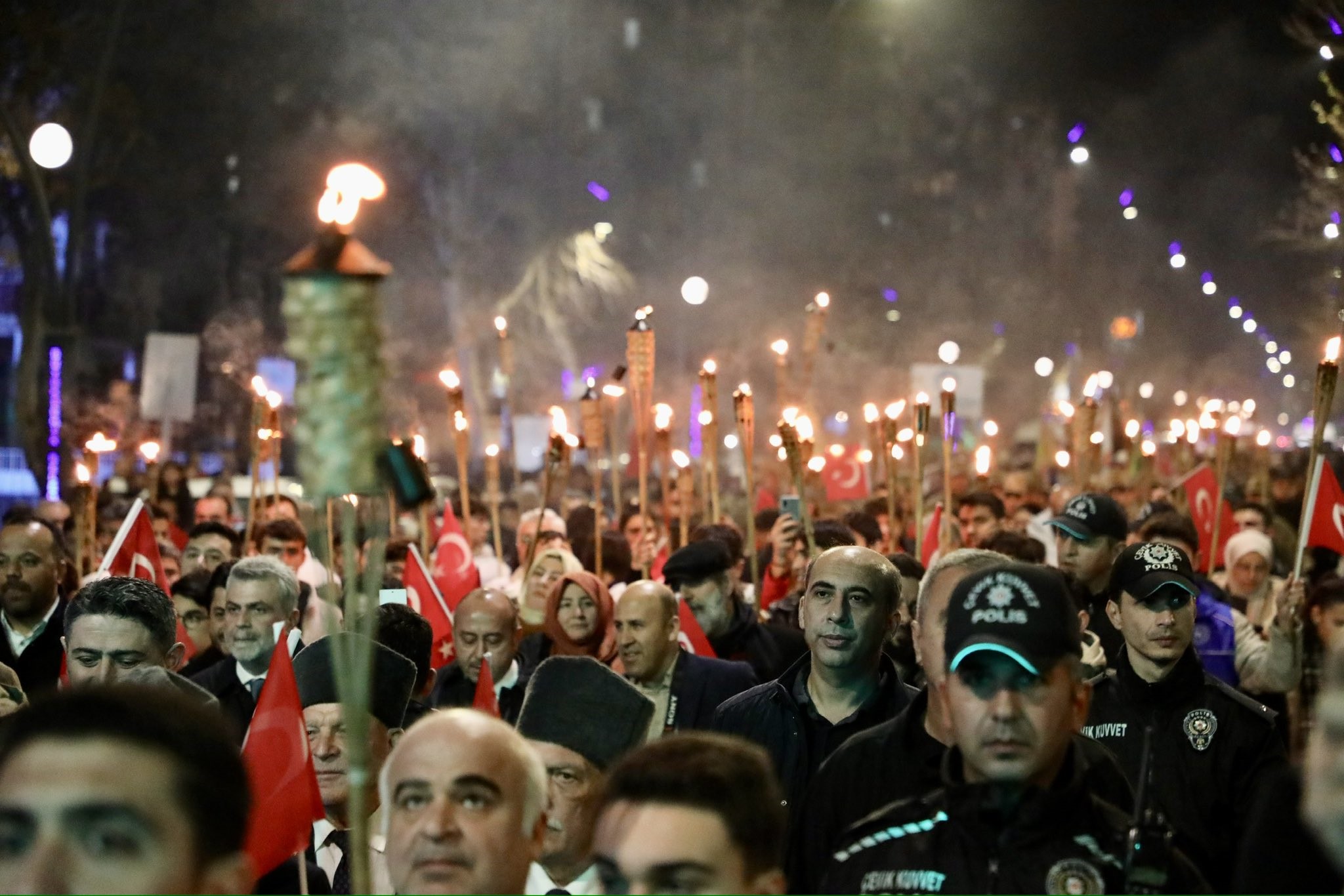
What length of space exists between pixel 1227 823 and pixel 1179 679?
536 millimetres

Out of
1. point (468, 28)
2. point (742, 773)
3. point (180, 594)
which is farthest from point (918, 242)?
point (742, 773)

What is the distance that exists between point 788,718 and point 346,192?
2897 millimetres

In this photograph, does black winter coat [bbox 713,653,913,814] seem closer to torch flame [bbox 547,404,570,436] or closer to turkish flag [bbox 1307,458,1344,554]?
turkish flag [bbox 1307,458,1344,554]

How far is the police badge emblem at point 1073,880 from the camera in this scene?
3438 mm

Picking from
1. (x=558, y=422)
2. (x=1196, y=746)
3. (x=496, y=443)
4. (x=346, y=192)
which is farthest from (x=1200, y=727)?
(x=496, y=443)

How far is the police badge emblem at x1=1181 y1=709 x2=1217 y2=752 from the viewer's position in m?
5.41

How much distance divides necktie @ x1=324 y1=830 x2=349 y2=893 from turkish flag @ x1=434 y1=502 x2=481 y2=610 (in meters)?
6.35

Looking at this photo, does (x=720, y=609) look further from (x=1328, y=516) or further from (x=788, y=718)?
(x=1328, y=516)

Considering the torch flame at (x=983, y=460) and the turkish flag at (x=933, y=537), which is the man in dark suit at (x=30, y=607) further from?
the torch flame at (x=983, y=460)

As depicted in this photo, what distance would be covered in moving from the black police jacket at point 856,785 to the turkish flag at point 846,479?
10.8 meters

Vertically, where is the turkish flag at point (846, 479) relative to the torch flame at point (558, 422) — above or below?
above

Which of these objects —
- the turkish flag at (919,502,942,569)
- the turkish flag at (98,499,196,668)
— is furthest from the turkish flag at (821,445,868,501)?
the turkish flag at (98,499,196,668)

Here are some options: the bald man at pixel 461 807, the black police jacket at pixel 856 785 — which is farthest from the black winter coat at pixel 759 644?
the bald man at pixel 461 807

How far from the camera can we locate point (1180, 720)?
18.1 feet
